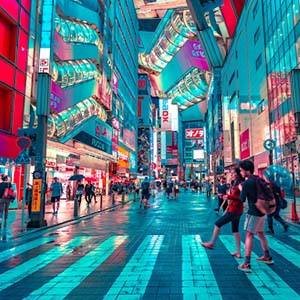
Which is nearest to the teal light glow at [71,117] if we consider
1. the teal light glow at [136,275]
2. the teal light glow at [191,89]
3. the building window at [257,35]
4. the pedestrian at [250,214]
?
the teal light glow at [136,275]

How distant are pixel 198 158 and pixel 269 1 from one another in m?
139

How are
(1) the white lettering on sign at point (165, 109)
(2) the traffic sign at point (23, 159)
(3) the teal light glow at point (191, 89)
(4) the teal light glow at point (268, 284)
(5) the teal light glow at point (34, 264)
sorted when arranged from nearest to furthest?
(4) the teal light glow at point (268, 284) → (5) the teal light glow at point (34, 264) → (2) the traffic sign at point (23, 159) → (3) the teal light glow at point (191, 89) → (1) the white lettering on sign at point (165, 109)

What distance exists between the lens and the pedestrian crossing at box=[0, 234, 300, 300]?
14.2ft

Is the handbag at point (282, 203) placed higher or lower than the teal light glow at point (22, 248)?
higher

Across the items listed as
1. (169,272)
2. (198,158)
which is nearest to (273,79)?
(169,272)

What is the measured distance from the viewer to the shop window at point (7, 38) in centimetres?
1781

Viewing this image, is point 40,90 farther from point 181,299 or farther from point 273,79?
point 273,79

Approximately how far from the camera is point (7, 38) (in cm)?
1834

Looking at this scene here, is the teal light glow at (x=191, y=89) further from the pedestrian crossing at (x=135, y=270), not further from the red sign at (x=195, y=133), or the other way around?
the pedestrian crossing at (x=135, y=270)

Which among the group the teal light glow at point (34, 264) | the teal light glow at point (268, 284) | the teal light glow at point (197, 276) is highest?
the teal light glow at point (268, 284)

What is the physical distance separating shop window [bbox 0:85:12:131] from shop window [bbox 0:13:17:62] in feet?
7.24

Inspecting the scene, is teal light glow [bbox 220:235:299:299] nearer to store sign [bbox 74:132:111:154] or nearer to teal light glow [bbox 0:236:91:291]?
teal light glow [bbox 0:236:91:291]

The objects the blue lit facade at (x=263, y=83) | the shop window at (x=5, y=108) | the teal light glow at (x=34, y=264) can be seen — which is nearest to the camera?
the teal light glow at (x=34, y=264)

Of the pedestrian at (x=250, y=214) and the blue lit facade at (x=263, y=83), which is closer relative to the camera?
the pedestrian at (x=250, y=214)
